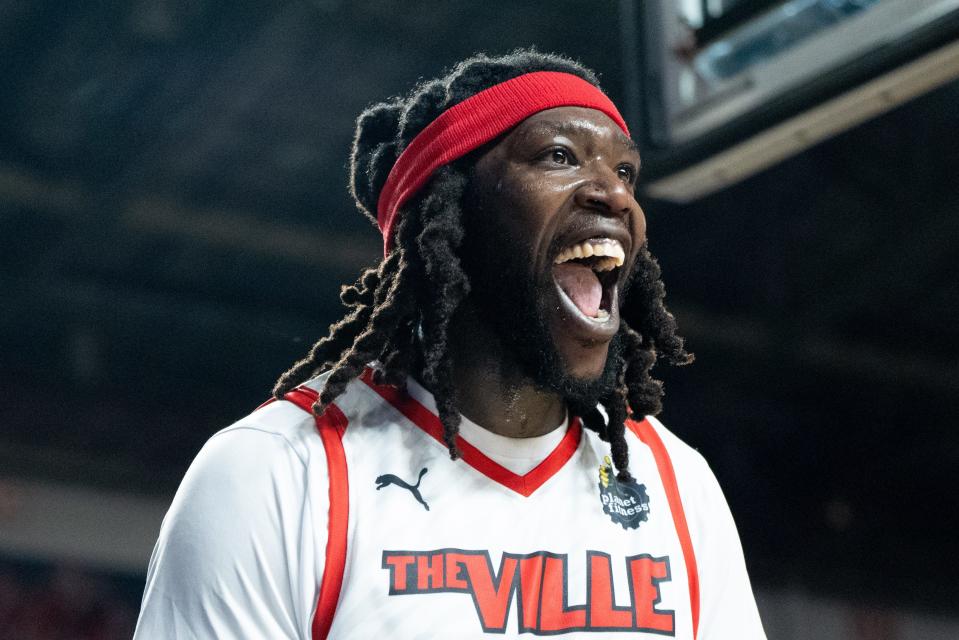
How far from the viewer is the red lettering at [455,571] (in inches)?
72.6

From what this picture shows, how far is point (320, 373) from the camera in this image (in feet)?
7.27

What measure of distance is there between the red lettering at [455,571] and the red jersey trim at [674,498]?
1.31 feet

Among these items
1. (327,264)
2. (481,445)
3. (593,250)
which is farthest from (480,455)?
(327,264)

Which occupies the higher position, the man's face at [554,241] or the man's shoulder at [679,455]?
the man's face at [554,241]

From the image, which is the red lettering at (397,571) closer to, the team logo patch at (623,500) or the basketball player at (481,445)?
the basketball player at (481,445)

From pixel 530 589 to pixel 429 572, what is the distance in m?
0.17

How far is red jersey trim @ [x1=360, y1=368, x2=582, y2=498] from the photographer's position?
6.58 feet

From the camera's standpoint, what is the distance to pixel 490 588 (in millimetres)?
1862

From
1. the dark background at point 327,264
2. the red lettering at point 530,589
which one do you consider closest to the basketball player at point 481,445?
the red lettering at point 530,589

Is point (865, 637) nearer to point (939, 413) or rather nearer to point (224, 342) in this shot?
point (939, 413)

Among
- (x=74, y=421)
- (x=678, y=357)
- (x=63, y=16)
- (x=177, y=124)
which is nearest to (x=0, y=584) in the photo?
(x=74, y=421)

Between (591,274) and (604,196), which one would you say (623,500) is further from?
(604,196)

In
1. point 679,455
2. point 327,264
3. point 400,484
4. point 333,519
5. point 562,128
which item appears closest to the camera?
point 333,519

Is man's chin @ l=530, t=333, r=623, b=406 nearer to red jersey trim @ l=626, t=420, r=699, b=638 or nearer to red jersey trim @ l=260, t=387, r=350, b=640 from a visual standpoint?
red jersey trim @ l=626, t=420, r=699, b=638
